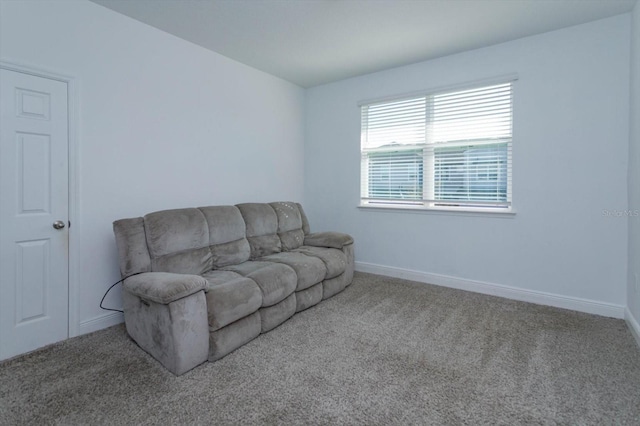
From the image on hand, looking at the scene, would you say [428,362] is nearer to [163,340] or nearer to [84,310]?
[163,340]

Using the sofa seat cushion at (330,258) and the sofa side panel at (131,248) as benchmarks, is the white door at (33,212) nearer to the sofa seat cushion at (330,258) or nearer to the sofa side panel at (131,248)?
the sofa side panel at (131,248)

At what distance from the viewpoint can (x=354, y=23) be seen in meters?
2.98

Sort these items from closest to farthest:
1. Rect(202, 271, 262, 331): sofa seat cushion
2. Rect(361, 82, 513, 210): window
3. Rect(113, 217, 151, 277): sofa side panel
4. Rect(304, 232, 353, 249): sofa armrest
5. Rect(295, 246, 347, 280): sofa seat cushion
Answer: Rect(202, 271, 262, 331): sofa seat cushion < Rect(113, 217, 151, 277): sofa side panel < Rect(295, 246, 347, 280): sofa seat cushion < Rect(361, 82, 513, 210): window < Rect(304, 232, 353, 249): sofa armrest

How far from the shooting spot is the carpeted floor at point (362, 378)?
66.8 inches

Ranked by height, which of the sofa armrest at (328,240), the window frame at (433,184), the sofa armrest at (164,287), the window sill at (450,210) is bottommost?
the sofa armrest at (164,287)

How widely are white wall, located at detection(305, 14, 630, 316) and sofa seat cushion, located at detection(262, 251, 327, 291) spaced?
1426 mm

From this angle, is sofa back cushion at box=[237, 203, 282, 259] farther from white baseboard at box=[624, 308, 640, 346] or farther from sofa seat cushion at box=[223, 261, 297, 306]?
white baseboard at box=[624, 308, 640, 346]

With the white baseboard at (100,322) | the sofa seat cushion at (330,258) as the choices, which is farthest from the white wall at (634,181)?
the white baseboard at (100,322)

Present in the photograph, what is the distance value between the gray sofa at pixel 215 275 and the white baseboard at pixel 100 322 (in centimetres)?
44

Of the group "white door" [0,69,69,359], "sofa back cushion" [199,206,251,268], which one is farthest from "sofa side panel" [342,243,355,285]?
"white door" [0,69,69,359]

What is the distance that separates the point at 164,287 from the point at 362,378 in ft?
4.42

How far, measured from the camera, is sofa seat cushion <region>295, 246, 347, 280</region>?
133 inches

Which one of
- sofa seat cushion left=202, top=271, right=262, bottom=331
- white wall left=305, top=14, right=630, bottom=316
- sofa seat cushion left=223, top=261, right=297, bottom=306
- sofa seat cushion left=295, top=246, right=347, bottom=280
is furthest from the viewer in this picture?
sofa seat cushion left=295, top=246, right=347, bottom=280

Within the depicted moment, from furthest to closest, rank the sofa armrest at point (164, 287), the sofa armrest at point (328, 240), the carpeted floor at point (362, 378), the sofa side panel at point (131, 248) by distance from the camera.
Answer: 1. the sofa armrest at point (328, 240)
2. the sofa side panel at point (131, 248)
3. the sofa armrest at point (164, 287)
4. the carpeted floor at point (362, 378)
